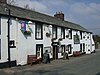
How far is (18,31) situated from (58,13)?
20962 millimetres

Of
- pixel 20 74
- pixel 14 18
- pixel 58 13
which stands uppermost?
pixel 58 13

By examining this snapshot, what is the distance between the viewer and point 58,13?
4466 cm

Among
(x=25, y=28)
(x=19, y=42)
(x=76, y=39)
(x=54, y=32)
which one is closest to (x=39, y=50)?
(x=25, y=28)

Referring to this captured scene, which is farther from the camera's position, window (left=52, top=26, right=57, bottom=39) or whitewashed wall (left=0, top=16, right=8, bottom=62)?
window (left=52, top=26, right=57, bottom=39)

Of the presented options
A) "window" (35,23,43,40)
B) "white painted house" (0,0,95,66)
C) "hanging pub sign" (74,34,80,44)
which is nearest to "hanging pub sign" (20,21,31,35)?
"white painted house" (0,0,95,66)

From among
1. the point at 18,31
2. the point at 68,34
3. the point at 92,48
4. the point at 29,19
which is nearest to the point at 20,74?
the point at 18,31

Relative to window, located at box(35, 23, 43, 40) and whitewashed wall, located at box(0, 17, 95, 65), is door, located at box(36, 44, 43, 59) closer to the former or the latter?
whitewashed wall, located at box(0, 17, 95, 65)

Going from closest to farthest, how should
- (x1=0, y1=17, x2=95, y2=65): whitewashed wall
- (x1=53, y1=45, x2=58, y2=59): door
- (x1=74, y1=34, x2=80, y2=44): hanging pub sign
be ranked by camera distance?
(x1=0, y1=17, x2=95, y2=65): whitewashed wall < (x1=53, y1=45, x2=58, y2=59): door < (x1=74, y1=34, x2=80, y2=44): hanging pub sign

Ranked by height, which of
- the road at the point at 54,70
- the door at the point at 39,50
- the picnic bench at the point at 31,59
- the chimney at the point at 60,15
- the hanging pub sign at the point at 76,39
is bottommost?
the road at the point at 54,70

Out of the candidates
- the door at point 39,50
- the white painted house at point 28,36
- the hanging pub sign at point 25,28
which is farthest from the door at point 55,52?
Answer: the hanging pub sign at point 25,28

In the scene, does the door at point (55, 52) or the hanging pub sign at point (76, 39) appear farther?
the hanging pub sign at point (76, 39)

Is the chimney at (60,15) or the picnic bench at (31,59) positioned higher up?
the chimney at (60,15)

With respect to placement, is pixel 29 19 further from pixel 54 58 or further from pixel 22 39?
pixel 54 58

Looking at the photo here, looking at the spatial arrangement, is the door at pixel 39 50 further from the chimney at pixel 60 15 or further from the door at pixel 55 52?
the chimney at pixel 60 15
